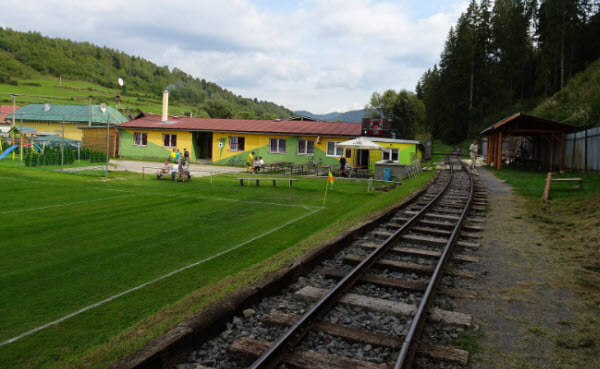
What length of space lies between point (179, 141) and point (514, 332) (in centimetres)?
3464

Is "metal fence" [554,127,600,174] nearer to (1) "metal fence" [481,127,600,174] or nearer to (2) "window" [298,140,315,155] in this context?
(1) "metal fence" [481,127,600,174]

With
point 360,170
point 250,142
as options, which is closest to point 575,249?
point 360,170

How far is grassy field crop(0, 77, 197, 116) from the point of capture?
86.3 m

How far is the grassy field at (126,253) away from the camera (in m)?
4.97

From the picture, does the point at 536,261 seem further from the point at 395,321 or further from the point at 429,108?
the point at 429,108

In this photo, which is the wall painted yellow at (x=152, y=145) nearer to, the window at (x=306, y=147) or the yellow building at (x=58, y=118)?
the window at (x=306, y=147)

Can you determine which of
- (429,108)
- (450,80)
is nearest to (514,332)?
(450,80)

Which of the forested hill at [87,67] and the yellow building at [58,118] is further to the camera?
the forested hill at [87,67]

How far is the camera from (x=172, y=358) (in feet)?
12.9

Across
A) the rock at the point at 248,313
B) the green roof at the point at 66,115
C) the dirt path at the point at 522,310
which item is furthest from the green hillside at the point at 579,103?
the green roof at the point at 66,115

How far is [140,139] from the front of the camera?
1476 inches

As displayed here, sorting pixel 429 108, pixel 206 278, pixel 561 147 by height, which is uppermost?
pixel 429 108

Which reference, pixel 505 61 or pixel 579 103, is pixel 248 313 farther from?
pixel 505 61

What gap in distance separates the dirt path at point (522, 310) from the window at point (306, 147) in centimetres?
2411
